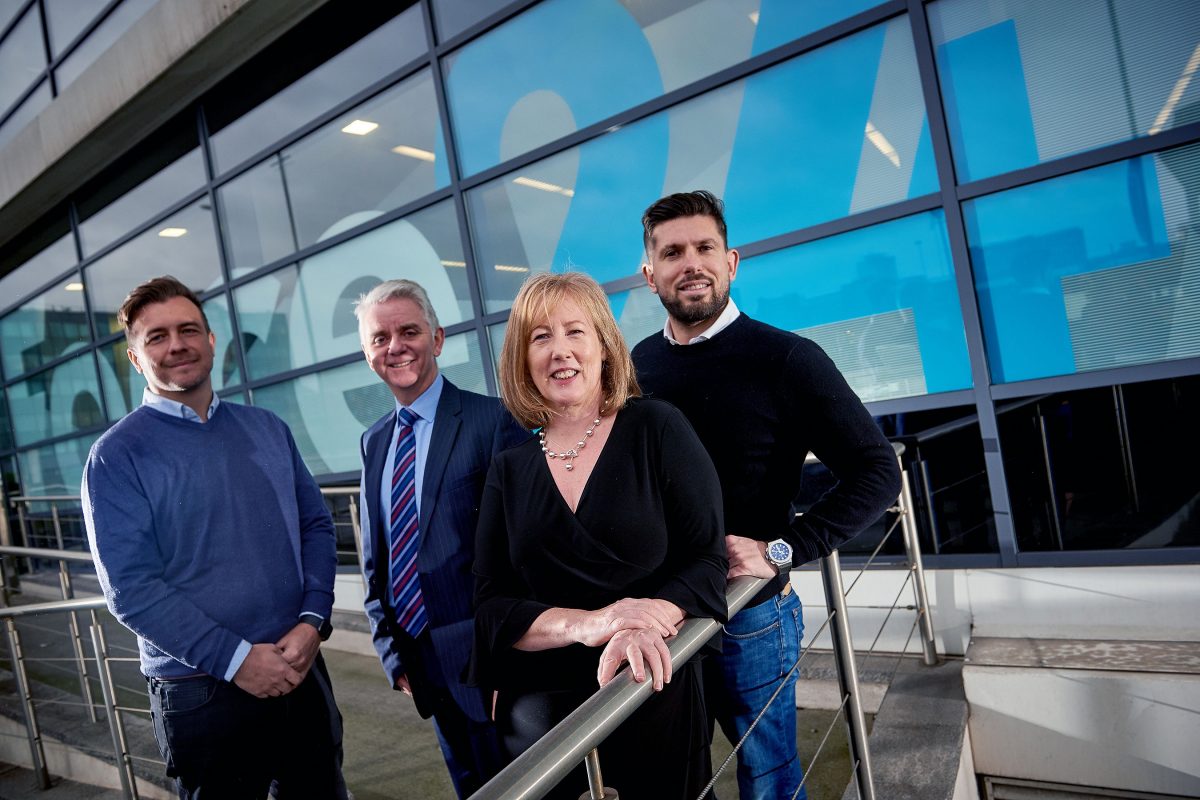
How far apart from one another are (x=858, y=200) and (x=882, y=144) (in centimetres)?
25

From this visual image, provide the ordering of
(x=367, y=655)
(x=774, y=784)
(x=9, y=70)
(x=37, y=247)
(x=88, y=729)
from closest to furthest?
(x=774, y=784) < (x=88, y=729) < (x=367, y=655) < (x=9, y=70) < (x=37, y=247)

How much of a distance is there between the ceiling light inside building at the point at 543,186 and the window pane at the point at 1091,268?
2.10 meters

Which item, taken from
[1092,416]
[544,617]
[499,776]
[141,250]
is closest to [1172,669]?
[1092,416]

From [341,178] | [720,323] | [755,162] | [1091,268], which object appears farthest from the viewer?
[341,178]

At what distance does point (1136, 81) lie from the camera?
2592 millimetres

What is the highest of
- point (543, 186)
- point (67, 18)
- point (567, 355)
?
point (67, 18)

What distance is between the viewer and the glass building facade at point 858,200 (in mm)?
2623

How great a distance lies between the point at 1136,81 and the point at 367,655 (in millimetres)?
4808

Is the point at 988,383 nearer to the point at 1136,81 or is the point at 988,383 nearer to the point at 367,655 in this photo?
the point at 1136,81

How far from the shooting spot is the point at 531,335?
1.33m

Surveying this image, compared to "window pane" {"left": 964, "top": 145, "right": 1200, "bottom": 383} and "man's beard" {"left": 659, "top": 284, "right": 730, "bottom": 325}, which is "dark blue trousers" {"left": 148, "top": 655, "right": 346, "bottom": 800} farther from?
"window pane" {"left": 964, "top": 145, "right": 1200, "bottom": 383}

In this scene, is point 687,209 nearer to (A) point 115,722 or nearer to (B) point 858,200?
(B) point 858,200

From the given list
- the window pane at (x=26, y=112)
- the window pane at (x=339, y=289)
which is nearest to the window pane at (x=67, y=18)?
the window pane at (x=26, y=112)

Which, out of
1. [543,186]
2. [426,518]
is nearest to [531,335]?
[426,518]
